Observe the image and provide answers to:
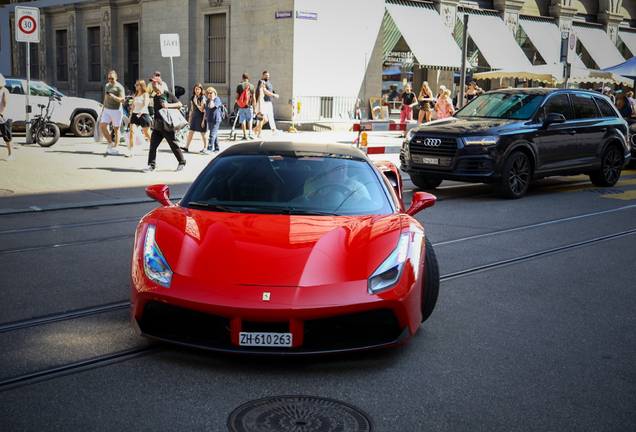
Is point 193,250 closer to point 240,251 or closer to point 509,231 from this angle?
point 240,251

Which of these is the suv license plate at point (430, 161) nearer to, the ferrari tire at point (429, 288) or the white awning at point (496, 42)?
the ferrari tire at point (429, 288)

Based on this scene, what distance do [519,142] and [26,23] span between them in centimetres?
1199

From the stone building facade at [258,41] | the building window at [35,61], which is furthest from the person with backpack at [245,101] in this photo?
the building window at [35,61]

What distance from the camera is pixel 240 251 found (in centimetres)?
436

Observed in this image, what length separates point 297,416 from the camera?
11.8 ft

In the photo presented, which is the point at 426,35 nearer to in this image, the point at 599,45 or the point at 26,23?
the point at 599,45

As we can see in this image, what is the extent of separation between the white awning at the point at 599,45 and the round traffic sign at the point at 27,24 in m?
31.2

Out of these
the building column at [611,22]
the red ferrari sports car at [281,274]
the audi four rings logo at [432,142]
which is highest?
the building column at [611,22]

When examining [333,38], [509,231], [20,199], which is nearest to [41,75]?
[333,38]

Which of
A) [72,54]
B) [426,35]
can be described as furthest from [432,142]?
[72,54]

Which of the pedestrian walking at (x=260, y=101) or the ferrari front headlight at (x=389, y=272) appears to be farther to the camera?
the pedestrian walking at (x=260, y=101)

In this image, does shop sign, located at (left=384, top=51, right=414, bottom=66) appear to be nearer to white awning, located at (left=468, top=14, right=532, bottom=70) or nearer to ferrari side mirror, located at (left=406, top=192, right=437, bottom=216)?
white awning, located at (left=468, top=14, right=532, bottom=70)

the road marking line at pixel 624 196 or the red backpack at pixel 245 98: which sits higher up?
the red backpack at pixel 245 98

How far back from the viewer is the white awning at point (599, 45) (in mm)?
40125
